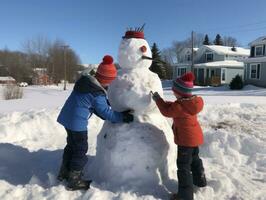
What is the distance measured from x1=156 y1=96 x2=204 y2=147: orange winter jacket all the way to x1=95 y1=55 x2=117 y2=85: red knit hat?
80 cm

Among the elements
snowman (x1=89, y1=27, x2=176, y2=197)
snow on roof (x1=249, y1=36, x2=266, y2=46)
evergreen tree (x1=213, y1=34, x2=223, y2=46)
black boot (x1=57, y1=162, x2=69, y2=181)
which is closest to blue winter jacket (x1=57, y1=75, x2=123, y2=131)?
snowman (x1=89, y1=27, x2=176, y2=197)

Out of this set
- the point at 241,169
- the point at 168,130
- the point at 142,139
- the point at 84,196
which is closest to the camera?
the point at 84,196

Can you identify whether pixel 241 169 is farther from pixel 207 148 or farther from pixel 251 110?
pixel 251 110

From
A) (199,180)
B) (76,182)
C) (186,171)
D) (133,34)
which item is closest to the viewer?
(186,171)

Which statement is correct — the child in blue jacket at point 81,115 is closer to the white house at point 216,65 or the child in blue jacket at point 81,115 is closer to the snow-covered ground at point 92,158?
the snow-covered ground at point 92,158

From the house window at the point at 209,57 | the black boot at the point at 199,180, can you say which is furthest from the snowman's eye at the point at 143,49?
the house window at the point at 209,57

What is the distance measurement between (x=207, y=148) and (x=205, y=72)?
33351 mm

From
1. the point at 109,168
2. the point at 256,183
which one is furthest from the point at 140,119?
the point at 256,183

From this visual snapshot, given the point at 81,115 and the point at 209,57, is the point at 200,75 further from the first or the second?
the point at 81,115

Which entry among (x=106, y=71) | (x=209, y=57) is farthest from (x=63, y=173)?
(x=209, y=57)

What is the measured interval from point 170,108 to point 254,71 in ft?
95.6

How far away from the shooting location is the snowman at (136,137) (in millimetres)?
3869

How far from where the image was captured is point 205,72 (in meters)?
38.1

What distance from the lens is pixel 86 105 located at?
3.93 m
